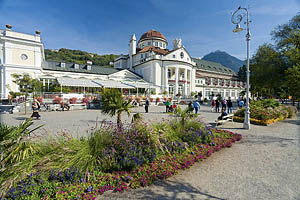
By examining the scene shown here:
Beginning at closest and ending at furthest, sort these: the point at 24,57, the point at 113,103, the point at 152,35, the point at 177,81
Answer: the point at 113,103 < the point at 24,57 < the point at 177,81 < the point at 152,35

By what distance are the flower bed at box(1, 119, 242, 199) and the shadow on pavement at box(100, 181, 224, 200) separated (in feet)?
0.45

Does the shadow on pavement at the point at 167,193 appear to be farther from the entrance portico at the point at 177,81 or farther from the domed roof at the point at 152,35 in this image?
the domed roof at the point at 152,35

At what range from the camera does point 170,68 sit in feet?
127

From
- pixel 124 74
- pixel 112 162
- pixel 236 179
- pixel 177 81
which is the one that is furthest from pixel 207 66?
pixel 112 162

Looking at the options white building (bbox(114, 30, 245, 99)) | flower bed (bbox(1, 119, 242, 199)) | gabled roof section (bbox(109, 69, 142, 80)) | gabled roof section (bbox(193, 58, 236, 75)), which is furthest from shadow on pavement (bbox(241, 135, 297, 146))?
gabled roof section (bbox(193, 58, 236, 75))

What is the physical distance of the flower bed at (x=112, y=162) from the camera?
2.40m

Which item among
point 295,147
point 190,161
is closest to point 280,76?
point 295,147

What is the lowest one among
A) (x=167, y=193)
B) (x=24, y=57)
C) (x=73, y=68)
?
(x=167, y=193)

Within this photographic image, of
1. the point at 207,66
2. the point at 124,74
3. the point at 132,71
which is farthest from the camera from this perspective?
the point at 207,66

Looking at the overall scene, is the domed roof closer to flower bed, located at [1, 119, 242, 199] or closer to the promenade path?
flower bed, located at [1, 119, 242, 199]

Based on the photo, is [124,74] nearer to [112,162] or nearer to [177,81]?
[177,81]

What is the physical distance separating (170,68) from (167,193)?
37.7 m

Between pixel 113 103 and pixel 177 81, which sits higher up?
pixel 177 81

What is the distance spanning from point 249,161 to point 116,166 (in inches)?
149
